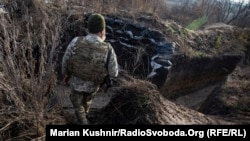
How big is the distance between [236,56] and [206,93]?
2.07 meters

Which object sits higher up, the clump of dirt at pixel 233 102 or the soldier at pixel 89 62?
the soldier at pixel 89 62

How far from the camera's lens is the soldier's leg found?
171 inches

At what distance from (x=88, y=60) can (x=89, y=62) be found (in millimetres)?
30

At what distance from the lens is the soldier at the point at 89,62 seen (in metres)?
4.28

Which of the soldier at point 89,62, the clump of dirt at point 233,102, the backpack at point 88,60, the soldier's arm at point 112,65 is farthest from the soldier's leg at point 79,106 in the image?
the clump of dirt at point 233,102

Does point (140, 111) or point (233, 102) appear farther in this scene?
point (233, 102)

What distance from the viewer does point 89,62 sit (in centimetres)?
432

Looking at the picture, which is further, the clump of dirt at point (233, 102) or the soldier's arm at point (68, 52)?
the clump of dirt at point (233, 102)

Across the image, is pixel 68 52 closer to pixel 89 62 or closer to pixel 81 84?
pixel 89 62

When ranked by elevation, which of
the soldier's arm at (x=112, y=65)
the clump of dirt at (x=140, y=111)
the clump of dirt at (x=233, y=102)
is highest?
the soldier's arm at (x=112, y=65)

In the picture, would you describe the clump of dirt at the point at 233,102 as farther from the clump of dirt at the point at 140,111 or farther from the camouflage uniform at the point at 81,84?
the camouflage uniform at the point at 81,84

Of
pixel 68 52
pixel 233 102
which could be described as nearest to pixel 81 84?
pixel 68 52

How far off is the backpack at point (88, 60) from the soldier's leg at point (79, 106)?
0.26m

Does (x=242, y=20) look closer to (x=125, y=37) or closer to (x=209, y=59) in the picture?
(x=209, y=59)
